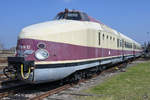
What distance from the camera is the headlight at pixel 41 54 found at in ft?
23.6

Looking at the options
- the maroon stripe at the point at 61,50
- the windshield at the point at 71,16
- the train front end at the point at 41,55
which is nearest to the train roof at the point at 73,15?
the windshield at the point at 71,16

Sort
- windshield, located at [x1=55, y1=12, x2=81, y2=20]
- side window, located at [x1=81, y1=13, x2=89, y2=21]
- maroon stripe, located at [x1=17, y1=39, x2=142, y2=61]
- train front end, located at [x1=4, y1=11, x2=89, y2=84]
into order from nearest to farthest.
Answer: train front end, located at [x1=4, y1=11, x2=89, y2=84]
maroon stripe, located at [x1=17, y1=39, x2=142, y2=61]
windshield, located at [x1=55, y1=12, x2=81, y2=20]
side window, located at [x1=81, y1=13, x2=89, y2=21]

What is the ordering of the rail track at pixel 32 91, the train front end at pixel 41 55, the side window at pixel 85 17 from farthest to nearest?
the side window at pixel 85 17
the rail track at pixel 32 91
the train front end at pixel 41 55

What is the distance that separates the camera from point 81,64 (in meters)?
9.14

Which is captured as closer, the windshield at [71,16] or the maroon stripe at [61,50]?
the maroon stripe at [61,50]

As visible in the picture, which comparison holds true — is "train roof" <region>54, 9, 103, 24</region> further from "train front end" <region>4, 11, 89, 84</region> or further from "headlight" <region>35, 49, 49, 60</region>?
"headlight" <region>35, 49, 49, 60</region>

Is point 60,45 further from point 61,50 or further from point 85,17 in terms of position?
point 85,17

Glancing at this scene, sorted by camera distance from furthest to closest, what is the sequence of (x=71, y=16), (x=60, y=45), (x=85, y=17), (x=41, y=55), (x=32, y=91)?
1. (x=85, y=17)
2. (x=71, y=16)
3. (x=32, y=91)
4. (x=60, y=45)
5. (x=41, y=55)

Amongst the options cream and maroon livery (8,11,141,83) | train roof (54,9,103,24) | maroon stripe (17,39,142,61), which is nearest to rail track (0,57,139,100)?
cream and maroon livery (8,11,141,83)

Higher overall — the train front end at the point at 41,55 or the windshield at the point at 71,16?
the windshield at the point at 71,16

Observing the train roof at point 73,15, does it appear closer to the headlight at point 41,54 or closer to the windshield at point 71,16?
the windshield at point 71,16

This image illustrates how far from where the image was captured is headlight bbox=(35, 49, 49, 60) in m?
7.20

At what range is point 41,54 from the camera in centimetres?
727

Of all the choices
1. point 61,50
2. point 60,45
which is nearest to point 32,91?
point 61,50
